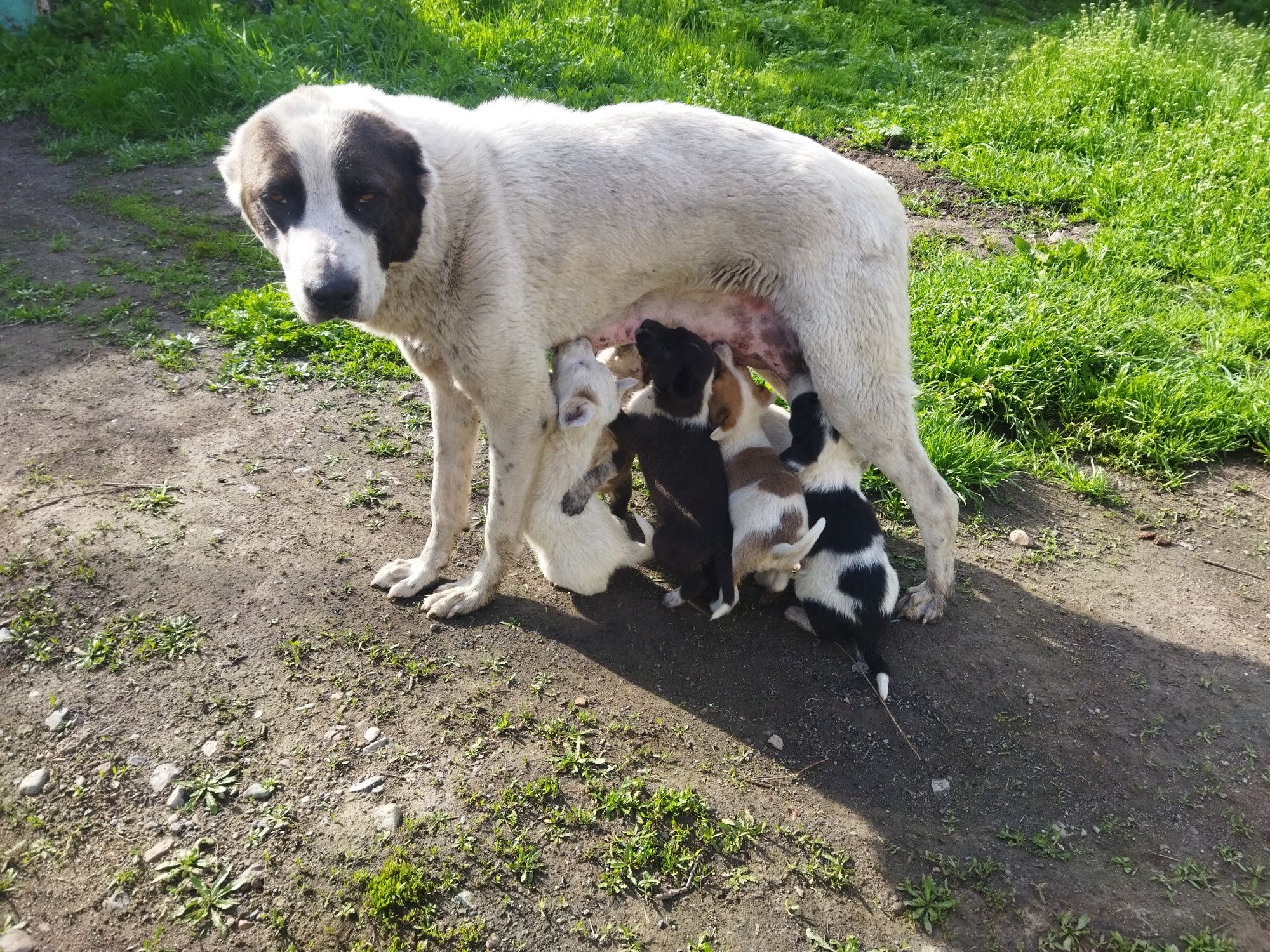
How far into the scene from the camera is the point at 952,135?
284 inches

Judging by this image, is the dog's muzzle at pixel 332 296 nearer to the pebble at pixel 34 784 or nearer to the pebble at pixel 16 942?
the pebble at pixel 34 784

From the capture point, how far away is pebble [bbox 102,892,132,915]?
7.92ft

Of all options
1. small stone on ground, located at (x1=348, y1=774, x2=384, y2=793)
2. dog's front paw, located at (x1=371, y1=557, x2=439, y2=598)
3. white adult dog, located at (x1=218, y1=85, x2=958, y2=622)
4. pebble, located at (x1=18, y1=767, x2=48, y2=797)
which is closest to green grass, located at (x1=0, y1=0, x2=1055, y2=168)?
white adult dog, located at (x1=218, y1=85, x2=958, y2=622)

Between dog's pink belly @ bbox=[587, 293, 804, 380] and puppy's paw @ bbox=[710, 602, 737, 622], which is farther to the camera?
dog's pink belly @ bbox=[587, 293, 804, 380]

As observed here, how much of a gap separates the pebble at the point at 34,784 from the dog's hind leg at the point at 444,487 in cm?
126

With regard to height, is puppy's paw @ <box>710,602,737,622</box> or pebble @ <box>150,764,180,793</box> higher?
puppy's paw @ <box>710,602,737,622</box>

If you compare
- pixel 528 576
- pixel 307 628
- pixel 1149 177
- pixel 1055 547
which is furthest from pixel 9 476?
pixel 1149 177

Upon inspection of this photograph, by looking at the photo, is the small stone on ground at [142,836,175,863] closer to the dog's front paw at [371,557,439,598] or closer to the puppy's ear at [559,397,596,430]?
the dog's front paw at [371,557,439,598]

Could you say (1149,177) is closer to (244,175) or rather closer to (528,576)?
(528,576)

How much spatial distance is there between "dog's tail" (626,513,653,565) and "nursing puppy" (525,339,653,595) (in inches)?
4.4

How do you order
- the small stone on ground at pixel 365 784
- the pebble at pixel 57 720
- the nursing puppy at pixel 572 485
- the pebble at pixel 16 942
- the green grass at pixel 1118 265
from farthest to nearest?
1. the green grass at pixel 1118 265
2. the nursing puppy at pixel 572 485
3. the pebble at pixel 57 720
4. the small stone on ground at pixel 365 784
5. the pebble at pixel 16 942

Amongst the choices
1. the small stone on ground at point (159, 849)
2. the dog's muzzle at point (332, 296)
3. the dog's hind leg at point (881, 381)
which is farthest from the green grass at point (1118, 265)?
the small stone on ground at point (159, 849)

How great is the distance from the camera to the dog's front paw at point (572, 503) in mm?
3479

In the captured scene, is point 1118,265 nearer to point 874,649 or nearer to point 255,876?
point 874,649
